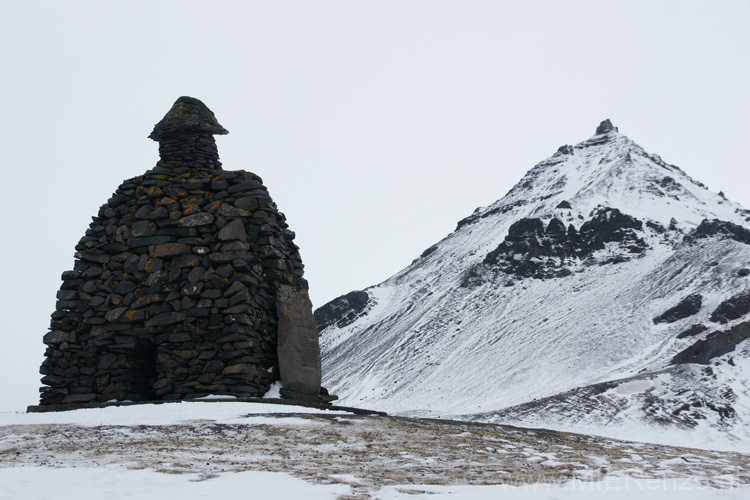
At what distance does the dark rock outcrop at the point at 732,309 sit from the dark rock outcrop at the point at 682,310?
328cm

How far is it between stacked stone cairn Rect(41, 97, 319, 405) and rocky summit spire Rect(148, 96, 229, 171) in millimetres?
997

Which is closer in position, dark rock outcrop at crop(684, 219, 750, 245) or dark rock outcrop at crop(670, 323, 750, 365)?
dark rock outcrop at crop(670, 323, 750, 365)

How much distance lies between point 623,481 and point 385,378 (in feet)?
335

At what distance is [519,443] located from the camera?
36.9ft

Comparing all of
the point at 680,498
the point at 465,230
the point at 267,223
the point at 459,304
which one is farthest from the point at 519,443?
the point at 465,230

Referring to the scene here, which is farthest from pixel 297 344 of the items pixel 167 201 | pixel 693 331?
pixel 693 331

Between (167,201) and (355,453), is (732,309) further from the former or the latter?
(355,453)

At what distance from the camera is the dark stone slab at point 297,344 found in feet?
53.0

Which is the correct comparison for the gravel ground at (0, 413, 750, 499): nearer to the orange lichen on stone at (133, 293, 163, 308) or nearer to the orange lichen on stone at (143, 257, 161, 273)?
the orange lichen on stone at (133, 293, 163, 308)

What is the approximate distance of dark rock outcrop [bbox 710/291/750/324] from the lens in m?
97.9

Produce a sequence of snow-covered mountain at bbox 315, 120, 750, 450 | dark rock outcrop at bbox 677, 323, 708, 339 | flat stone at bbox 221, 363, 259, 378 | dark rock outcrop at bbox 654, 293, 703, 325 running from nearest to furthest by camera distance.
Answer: flat stone at bbox 221, 363, 259, 378 < snow-covered mountain at bbox 315, 120, 750, 450 < dark rock outcrop at bbox 677, 323, 708, 339 < dark rock outcrop at bbox 654, 293, 703, 325

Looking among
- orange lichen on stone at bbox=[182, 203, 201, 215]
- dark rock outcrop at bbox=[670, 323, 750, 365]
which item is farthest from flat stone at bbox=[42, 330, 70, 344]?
dark rock outcrop at bbox=[670, 323, 750, 365]

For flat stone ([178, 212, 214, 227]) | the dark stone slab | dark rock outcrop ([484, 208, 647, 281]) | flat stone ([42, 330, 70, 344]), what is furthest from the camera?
dark rock outcrop ([484, 208, 647, 281])

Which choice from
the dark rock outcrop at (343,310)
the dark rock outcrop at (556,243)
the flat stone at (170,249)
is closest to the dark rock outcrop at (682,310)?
the dark rock outcrop at (556,243)
